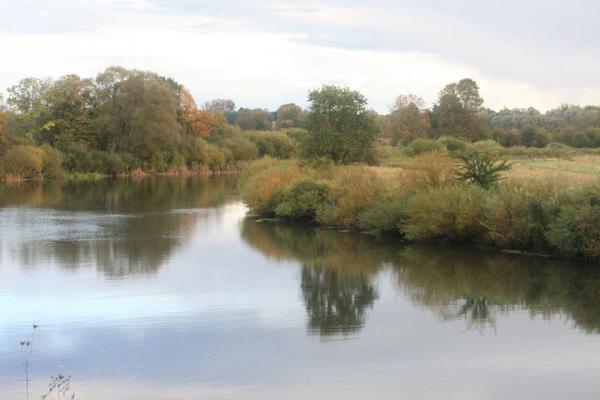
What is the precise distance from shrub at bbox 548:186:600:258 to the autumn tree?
1849 inches

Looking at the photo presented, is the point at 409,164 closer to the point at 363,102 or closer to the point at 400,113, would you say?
the point at 363,102

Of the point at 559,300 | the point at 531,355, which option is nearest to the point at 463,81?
the point at 559,300

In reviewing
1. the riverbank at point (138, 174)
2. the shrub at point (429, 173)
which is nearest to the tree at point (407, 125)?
the riverbank at point (138, 174)

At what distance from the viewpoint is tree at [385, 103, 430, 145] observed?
70.9 metres

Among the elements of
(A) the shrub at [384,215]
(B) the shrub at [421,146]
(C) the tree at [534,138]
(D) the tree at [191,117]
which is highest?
(D) the tree at [191,117]

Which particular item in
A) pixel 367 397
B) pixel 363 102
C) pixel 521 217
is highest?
pixel 363 102

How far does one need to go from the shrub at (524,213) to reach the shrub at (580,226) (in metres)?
0.63

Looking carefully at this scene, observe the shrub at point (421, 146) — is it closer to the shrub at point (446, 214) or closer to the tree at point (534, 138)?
the tree at point (534, 138)

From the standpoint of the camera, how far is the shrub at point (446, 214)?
1009 inches

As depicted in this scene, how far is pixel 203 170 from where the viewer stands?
8006 cm

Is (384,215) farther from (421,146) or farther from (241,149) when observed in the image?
(241,149)

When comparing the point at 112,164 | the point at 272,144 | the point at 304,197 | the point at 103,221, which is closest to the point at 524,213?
the point at 304,197

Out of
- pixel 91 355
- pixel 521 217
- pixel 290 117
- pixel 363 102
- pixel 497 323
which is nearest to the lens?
pixel 91 355

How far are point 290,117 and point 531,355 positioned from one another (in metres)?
115
